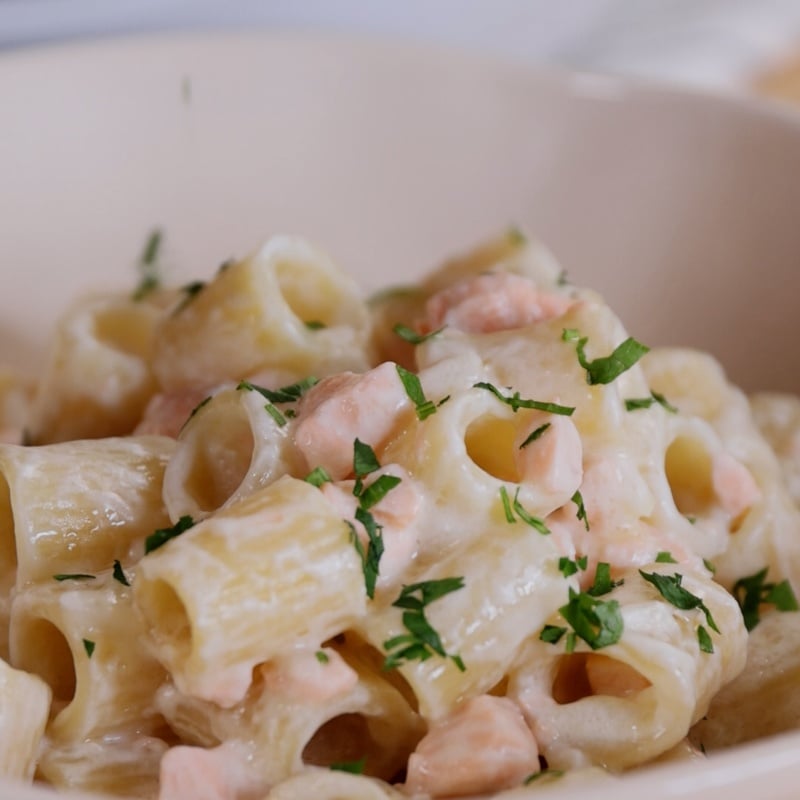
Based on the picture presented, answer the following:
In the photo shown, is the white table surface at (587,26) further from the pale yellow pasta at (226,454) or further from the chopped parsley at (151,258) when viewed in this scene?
the pale yellow pasta at (226,454)

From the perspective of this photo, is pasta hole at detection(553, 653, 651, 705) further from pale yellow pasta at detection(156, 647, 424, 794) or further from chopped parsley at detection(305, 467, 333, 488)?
chopped parsley at detection(305, 467, 333, 488)

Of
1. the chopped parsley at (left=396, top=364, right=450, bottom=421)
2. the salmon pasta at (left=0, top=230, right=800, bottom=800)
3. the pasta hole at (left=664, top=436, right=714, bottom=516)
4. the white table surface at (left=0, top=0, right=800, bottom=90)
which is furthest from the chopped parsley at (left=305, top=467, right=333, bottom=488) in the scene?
the white table surface at (left=0, top=0, right=800, bottom=90)

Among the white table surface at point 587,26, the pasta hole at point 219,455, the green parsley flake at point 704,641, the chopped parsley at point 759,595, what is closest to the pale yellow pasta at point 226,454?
the pasta hole at point 219,455

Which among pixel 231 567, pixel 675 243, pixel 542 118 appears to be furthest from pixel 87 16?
pixel 231 567

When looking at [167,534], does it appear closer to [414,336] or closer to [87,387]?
[414,336]

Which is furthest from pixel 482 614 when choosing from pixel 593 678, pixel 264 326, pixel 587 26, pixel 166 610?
pixel 587 26
